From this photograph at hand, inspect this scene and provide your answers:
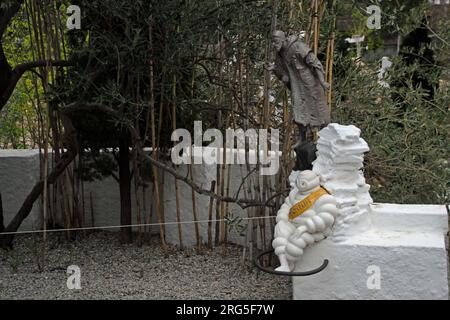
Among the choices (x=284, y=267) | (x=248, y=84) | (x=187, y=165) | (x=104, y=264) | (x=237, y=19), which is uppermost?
(x=237, y=19)

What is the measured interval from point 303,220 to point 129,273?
1306 mm

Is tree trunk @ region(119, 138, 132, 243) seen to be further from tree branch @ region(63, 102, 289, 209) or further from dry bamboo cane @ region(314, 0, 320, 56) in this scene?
dry bamboo cane @ region(314, 0, 320, 56)

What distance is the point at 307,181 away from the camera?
288 cm

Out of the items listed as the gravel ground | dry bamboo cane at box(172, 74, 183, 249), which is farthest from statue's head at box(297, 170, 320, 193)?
dry bamboo cane at box(172, 74, 183, 249)

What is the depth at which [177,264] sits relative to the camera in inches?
153

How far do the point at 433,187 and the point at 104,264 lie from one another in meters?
2.03

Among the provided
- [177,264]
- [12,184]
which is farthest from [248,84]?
[12,184]

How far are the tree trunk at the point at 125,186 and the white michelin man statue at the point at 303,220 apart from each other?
1.57 m

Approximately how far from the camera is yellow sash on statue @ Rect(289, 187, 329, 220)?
287 centimetres

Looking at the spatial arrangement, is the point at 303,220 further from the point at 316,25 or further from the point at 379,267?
the point at 316,25

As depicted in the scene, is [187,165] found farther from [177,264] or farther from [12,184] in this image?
[12,184]

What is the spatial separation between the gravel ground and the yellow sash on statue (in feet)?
1.79

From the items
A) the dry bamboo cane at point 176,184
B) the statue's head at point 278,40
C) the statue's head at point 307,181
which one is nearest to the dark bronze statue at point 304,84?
the statue's head at point 278,40

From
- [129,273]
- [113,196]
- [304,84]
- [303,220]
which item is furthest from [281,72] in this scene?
[113,196]
